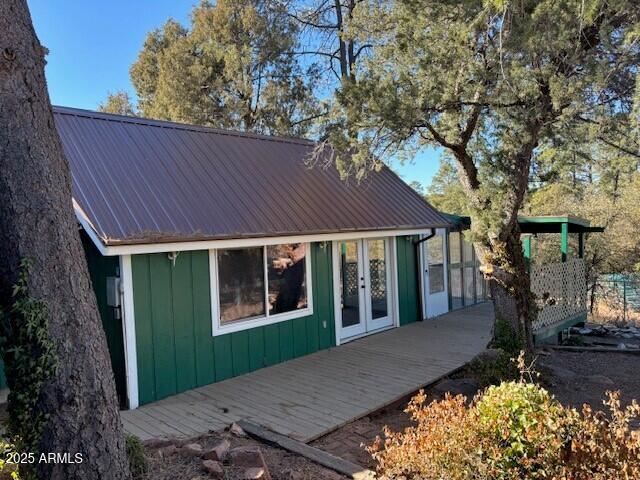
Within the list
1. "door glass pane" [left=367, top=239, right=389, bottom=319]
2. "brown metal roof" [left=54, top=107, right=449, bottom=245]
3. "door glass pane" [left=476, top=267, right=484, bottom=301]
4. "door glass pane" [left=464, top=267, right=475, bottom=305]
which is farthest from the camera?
"door glass pane" [left=476, top=267, right=484, bottom=301]

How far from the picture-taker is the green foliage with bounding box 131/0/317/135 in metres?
16.9

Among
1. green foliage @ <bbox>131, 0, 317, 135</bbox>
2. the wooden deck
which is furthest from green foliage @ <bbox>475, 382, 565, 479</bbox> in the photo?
green foliage @ <bbox>131, 0, 317, 135</bbox>

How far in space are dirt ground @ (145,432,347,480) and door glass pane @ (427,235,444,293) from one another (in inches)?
299

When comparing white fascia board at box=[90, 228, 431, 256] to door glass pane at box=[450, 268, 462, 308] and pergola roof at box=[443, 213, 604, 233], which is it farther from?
door glass pane at box=[450, 268, 462, 308]

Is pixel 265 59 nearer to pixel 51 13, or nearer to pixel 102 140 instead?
pixel 51 13

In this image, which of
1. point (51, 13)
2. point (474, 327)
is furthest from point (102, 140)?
point (474, 327)

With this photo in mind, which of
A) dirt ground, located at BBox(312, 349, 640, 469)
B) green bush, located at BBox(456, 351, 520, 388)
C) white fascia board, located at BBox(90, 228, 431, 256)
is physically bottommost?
dirt ground, located at BBox(312, 349, 640, 469)

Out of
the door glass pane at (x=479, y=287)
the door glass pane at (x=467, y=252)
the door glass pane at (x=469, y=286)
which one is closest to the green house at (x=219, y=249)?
the door glass pane at (x=467, y=252)

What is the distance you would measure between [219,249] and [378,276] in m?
4.17

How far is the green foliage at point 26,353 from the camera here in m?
2.65

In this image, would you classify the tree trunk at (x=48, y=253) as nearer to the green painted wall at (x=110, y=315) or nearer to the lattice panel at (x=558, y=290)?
the green painted wall at (x=110, y=315)

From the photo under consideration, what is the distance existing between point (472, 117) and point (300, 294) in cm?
387

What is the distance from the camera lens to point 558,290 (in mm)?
9773

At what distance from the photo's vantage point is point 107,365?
298 cm
